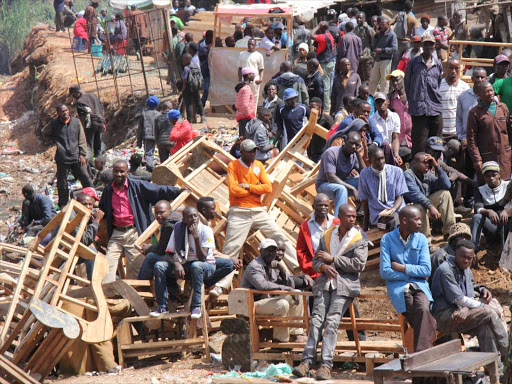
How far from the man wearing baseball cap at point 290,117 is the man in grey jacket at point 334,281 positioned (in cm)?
544

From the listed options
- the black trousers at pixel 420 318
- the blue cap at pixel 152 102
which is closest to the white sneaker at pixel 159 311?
the black trousers at pixel 420 318

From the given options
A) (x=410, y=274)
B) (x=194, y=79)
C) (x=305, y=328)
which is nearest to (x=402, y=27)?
(x=194, y=79)

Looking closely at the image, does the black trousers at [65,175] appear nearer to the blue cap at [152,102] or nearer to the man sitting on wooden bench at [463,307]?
the blue cap at [152,102]

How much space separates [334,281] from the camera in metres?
9.20

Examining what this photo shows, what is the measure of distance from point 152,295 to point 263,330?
136 cm

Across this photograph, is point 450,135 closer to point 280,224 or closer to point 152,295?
point 280,224

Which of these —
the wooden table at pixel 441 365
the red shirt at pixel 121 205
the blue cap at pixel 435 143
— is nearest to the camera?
the wooden table at pixel 441 365

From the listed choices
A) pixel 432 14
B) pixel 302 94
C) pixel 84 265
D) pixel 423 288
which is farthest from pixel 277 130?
pixel 432 14

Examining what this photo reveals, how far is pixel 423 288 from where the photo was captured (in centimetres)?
889

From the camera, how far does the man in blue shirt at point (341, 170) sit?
11.6 m

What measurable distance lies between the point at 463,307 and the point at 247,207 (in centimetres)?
343

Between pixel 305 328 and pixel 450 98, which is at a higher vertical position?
pixel 450 98

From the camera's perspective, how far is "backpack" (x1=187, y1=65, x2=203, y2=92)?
18875mm

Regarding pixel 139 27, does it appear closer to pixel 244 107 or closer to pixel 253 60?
pixel 253 60
